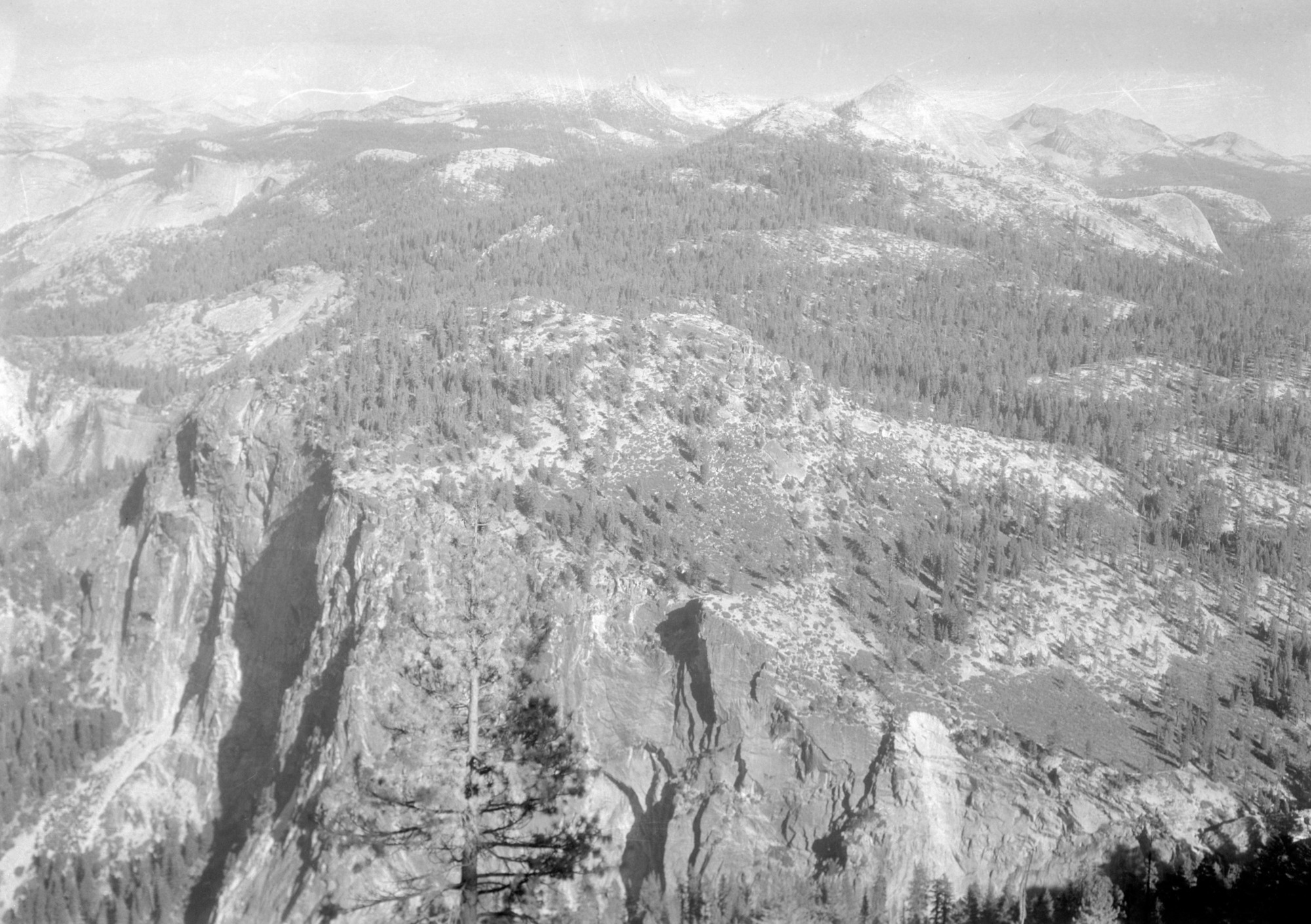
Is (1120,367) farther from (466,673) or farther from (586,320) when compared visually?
(466,673)

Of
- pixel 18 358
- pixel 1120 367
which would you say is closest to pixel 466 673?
pixel 1120 367

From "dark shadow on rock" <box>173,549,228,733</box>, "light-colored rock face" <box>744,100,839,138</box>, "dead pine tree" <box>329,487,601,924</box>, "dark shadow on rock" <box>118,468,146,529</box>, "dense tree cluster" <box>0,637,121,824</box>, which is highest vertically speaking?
"light-colored rock face" <box>744,100,839,138</box>

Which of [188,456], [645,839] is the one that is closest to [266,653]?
[188,456]

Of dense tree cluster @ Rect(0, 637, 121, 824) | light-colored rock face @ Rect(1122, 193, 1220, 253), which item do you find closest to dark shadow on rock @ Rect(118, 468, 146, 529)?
dense tree cluster @ Rect(0, 637, 121, 824)

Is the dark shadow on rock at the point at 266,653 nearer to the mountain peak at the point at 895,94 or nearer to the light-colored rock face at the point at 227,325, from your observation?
the light-colored rock face at the point at 227,325

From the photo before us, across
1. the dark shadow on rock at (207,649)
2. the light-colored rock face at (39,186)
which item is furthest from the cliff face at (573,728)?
the light-colored rock face at (39,186)

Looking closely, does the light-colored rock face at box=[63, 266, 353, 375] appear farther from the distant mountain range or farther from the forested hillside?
the distant mountain range
